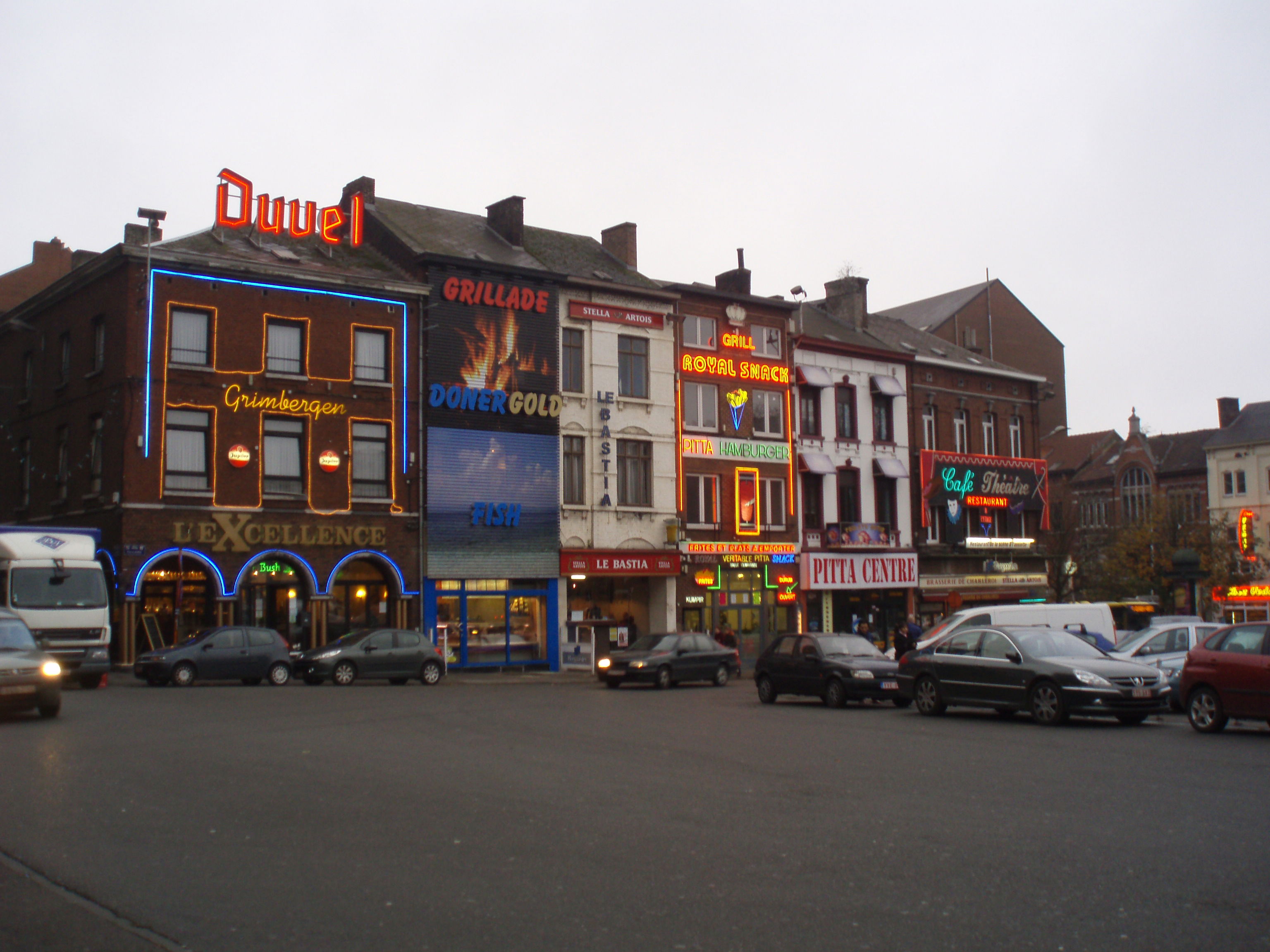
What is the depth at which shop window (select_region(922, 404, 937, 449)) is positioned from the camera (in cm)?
4909

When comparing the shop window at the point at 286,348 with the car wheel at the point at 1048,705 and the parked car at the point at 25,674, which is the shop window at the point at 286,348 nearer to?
the parked car at the point at 25,674

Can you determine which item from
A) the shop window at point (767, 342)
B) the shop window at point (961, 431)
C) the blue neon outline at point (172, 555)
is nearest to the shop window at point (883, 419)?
the shop window at point (961, 431)

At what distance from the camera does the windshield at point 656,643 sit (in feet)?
97.2

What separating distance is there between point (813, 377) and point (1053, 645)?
2660 centimetres

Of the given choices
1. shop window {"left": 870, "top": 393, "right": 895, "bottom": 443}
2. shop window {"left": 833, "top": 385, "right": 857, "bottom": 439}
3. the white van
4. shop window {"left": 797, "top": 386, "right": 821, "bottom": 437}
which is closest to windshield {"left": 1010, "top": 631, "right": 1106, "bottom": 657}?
the white van

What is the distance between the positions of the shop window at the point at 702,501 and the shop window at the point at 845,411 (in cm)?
671

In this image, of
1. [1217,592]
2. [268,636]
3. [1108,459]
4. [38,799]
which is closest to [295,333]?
[268,636]

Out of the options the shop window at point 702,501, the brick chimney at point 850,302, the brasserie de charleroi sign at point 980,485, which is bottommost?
the shop window at point 702,501

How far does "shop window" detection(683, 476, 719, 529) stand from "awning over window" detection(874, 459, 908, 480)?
8.09 metres

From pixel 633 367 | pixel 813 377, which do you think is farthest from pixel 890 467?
pixel 633 367

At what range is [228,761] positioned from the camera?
42.6 feet

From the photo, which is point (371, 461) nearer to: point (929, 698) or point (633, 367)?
point (633, 367)

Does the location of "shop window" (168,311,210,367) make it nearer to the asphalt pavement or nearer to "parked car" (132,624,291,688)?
"parked car" (132,624,291,688)

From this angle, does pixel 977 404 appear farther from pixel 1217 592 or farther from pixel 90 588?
pixel 90 588
